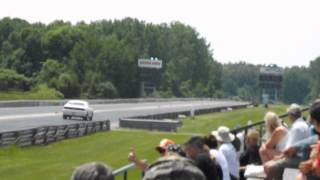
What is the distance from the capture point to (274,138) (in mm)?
12203

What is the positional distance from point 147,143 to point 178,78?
147m

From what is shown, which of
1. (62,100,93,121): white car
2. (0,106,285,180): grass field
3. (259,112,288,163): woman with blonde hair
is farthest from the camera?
(62,100,93,121): white car

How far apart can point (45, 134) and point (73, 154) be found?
367cm

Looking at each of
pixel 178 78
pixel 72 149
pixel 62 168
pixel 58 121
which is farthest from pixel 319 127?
pixel 178 78

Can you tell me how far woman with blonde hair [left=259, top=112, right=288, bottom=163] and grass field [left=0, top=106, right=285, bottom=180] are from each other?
1496cm

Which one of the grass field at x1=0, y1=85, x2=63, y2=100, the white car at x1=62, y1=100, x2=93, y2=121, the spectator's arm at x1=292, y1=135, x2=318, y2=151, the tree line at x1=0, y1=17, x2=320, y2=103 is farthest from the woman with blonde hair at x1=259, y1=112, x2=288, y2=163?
the tree line at x1=0, y1=17, x2=320, y2=103

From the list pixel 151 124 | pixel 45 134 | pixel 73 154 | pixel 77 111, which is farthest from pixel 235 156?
pixel 77 111

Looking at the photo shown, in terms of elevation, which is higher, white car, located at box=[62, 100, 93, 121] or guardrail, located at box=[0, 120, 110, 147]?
white car, located at box=[62, 100, 93, 121]

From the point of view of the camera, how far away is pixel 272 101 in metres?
148

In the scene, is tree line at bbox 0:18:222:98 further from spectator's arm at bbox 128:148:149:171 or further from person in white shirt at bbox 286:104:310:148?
spectator's arm at bbox 128:148:149:171

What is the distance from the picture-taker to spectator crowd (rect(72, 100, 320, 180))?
4.67 metres

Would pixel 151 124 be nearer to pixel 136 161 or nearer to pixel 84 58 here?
pixel 136 161

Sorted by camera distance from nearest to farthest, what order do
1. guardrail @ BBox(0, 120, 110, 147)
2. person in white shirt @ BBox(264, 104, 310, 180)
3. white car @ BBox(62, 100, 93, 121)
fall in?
person in white shirt @ BBox(264, 104, 310, 180), guardrail @ BBox(0, 120, 110, 147), white car @ BBox(62, 100, 93, 121)

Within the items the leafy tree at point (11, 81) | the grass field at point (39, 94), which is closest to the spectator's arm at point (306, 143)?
the grass field at point (39, 94)
